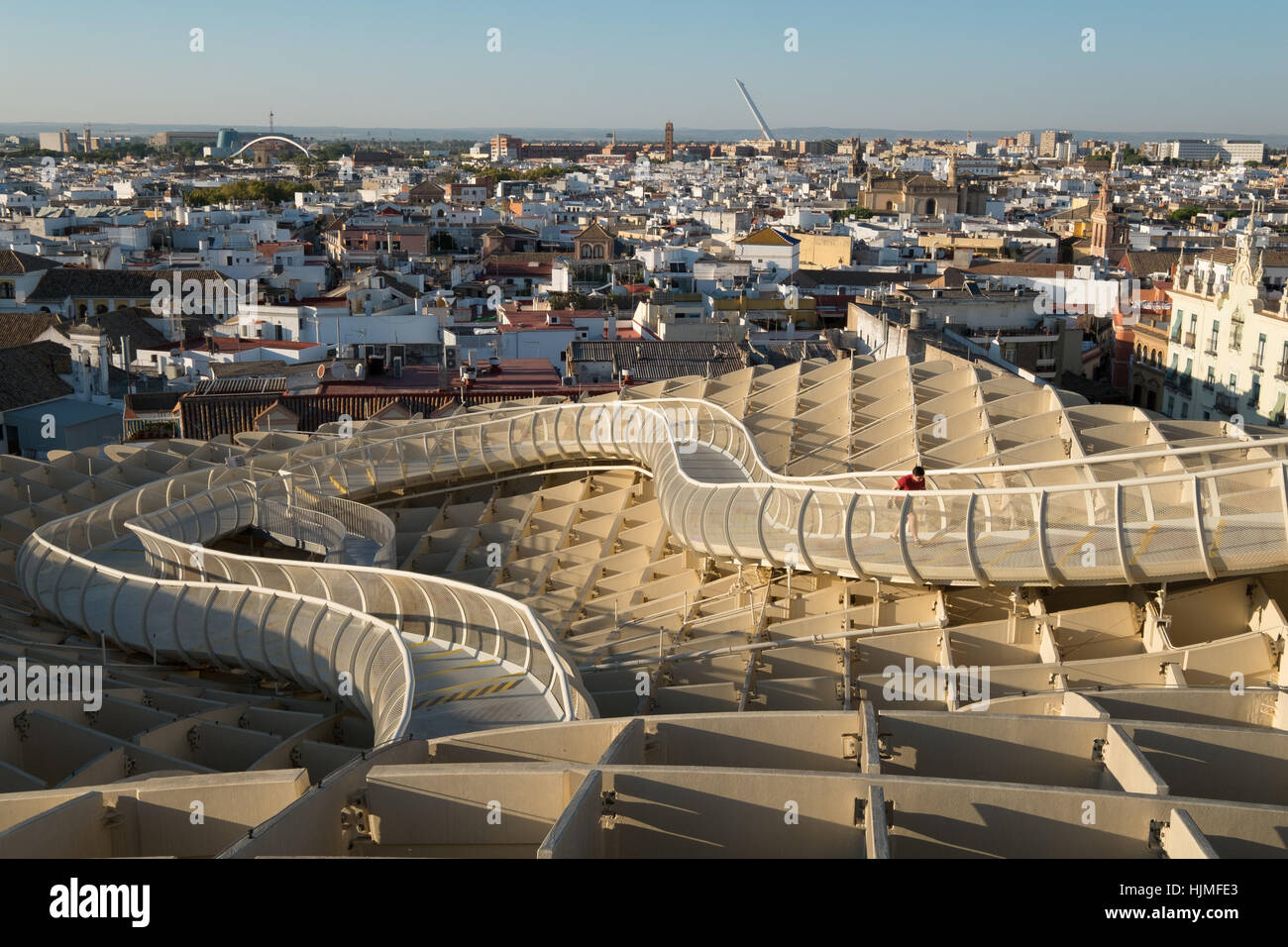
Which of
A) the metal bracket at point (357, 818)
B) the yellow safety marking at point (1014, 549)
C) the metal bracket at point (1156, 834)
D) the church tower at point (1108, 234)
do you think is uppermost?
the church tower at point (1108, 234)

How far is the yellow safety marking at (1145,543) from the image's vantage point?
433 inches

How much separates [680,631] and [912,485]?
291cm

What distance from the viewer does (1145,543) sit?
36.1 ft

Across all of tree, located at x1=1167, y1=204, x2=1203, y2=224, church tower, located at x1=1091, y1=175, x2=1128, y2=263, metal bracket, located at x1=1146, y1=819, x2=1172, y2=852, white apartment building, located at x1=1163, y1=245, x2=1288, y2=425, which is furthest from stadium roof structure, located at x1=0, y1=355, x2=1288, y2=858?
tree, located at x1=1167, y1=204, x2=1203, y2=224

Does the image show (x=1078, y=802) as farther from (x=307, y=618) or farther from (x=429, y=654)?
(x=307, y=618)

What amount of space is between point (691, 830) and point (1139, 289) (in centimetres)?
5259

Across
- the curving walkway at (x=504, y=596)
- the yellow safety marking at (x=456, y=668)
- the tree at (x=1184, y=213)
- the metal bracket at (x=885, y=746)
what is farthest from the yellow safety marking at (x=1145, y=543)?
the tree at (x=1184, y=213)

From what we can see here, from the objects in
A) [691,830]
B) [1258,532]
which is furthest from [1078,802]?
[1258,532]

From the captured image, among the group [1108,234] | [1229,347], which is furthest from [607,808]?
[1108,234]

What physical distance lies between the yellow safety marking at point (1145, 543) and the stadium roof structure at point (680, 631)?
12 centimetres

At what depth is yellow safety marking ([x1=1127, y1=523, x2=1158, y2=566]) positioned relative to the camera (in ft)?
36.1

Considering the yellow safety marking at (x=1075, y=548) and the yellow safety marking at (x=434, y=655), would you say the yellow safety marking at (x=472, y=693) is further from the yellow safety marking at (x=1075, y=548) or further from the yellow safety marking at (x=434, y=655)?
the yellow safety marking at (x=1075, y=548)

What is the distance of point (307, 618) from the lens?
1249 centimetres

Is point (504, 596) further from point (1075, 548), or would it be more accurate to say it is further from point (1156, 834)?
point (1156, 834)
